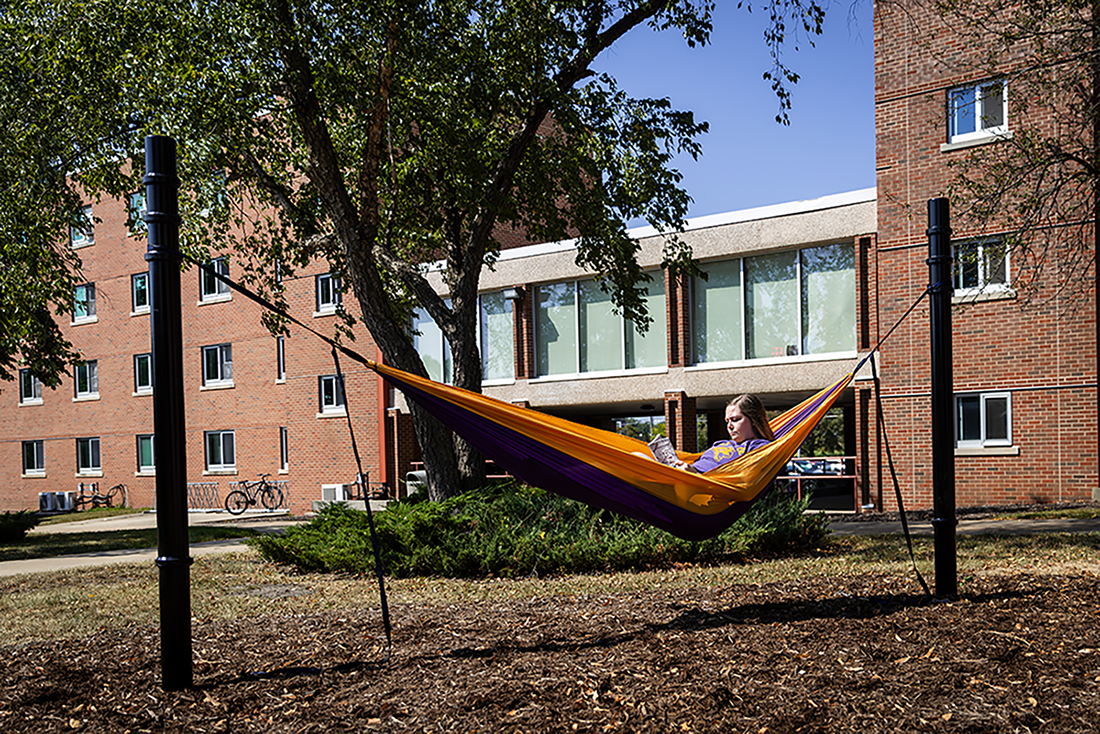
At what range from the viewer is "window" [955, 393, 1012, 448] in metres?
15.4

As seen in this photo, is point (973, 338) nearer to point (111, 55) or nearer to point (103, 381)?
point (111, 55)

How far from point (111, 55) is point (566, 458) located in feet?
25.3

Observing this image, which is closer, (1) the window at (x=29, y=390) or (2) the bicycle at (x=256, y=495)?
(2) the bicycle at (x=256, y=495)

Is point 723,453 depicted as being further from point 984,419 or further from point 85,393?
point 85,393

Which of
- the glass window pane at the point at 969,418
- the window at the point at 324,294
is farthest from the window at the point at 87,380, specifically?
the glass window pane at the point at 969,418

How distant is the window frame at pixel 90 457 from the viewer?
96.4ft

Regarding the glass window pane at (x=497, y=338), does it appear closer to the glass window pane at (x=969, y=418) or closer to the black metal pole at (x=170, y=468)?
the glass window pane at (x=969, y=418)

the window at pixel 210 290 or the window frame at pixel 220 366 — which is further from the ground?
the window at pixel 210 290

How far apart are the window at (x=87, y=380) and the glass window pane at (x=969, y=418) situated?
81.9 ft

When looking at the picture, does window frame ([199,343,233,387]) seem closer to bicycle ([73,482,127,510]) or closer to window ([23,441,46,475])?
bicycle ([73,482,127,510])

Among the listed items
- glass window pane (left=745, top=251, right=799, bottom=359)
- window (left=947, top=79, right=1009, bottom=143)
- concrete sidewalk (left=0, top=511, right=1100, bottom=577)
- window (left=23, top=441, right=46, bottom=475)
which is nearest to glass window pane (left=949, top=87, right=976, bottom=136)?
window (left=947, top=79, right=1009, bottom=143)

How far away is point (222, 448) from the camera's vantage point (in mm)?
26422

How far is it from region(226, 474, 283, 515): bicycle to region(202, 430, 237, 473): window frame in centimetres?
93

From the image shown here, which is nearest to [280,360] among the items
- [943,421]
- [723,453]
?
[723,453]
